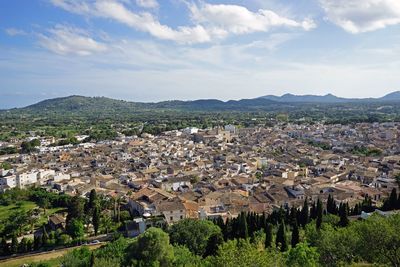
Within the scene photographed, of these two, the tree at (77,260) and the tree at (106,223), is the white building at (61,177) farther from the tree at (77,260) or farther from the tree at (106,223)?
the tree at (77,260)

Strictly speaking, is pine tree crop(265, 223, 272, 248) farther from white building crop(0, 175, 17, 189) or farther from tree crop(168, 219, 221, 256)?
white building crop(0, 175, 17, 189)

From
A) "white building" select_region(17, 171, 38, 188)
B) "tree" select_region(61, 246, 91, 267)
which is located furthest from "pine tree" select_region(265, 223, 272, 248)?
"white building" select_region(17, 171, 38, 188)

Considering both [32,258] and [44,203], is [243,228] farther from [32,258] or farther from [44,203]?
[44,203]

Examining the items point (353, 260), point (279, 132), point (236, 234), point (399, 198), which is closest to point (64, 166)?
point (236, 234)

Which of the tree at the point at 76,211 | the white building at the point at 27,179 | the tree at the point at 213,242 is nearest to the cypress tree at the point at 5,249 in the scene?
the tree at the point at 76,211

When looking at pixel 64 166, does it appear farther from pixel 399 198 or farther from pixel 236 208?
pixel 399 198

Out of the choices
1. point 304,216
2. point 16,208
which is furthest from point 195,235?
point 16,208

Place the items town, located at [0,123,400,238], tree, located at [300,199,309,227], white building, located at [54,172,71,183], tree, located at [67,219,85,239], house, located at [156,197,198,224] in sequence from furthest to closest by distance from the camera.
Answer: white building, located at [54,172,71,183], town, located at [0,123,400,238], house, located at [156,197,198,224], tree, located at [67,219,85,239], tree, located at [300,199,309,227]
